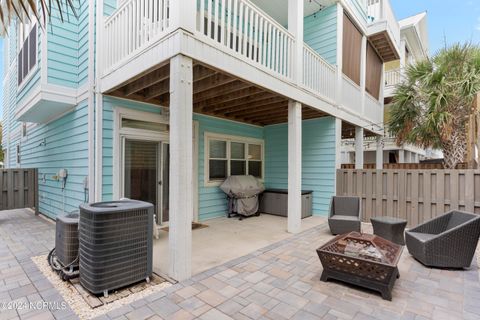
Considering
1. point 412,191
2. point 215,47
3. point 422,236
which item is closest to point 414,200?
point 412,191

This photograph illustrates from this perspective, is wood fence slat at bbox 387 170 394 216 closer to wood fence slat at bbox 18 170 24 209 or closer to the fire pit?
the fire pit

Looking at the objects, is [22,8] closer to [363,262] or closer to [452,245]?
[363,262]

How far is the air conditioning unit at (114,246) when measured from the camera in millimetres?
2674

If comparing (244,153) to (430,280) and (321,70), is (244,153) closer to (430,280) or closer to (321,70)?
(321,70)

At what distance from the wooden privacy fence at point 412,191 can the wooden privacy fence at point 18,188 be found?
8512 mm

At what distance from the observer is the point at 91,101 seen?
186 inches

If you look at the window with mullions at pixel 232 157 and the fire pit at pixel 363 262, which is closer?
the fire pit at pixel 363 262

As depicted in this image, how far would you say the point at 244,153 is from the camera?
7.90 meters

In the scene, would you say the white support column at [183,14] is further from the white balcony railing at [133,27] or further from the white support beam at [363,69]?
the white support beam at [363,69]

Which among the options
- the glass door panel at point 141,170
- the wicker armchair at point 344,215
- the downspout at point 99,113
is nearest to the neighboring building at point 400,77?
the wicker armchair at point 344,215

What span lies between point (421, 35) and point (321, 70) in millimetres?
13661

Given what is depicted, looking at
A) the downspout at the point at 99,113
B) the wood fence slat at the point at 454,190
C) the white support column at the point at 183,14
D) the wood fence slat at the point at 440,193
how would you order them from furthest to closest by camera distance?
the wood fence slat at the point at 440,193 → the wood fence slat at the point at 454,190 → the downspout at the point at 99,113 → the white support column at the point at 183,14

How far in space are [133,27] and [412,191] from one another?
21.7ft

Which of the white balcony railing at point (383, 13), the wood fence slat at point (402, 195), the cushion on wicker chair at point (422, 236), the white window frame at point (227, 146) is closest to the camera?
the cushion on wicker chair at point (422, 236)
